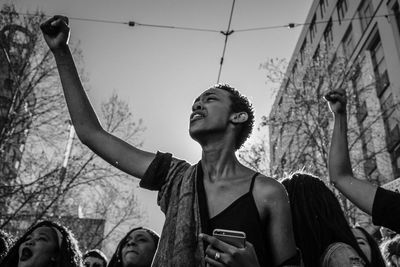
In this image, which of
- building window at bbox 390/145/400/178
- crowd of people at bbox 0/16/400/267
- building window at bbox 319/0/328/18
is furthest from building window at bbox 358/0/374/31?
crowd of people at bbox 0/16/400/267

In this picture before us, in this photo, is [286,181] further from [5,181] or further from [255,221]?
[5,181]

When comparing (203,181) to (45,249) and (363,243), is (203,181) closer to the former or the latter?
(363,243)

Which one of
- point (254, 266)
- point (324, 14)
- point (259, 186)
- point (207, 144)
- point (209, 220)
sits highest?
point (324, 14)

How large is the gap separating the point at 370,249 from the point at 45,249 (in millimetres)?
2684

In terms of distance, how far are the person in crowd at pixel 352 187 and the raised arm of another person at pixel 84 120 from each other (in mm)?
1248

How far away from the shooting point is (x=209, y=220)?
180cm

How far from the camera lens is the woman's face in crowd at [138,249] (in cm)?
441

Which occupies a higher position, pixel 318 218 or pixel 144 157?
pixel 144 157

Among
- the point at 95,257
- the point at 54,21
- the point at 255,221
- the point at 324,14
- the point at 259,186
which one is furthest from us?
the point at 324,14

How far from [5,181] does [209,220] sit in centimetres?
999

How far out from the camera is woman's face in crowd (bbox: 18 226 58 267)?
11.8ft

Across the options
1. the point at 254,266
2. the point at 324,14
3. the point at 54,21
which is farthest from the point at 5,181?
the point at 324,14

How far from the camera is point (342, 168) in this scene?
2648mm

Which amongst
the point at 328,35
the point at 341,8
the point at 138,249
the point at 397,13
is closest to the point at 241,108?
the point at 138,249
